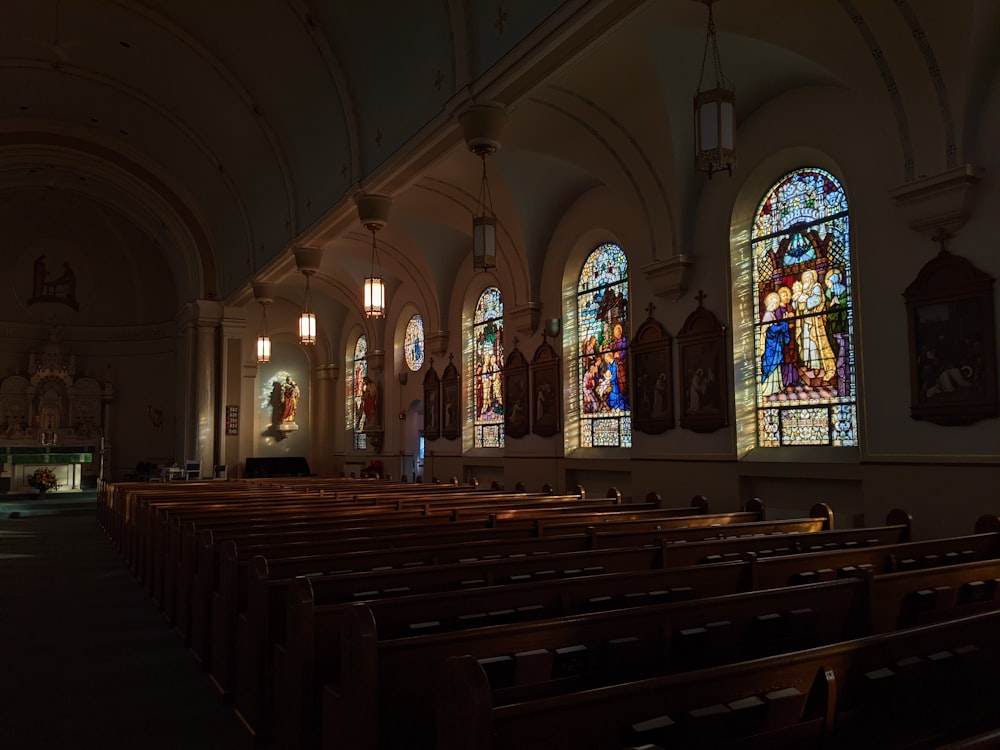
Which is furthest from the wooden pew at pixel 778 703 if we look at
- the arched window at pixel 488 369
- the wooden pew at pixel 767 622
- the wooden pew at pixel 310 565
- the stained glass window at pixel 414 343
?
the stained glass window at pixel 414 343

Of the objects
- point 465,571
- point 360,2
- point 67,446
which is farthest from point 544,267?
point 67,446

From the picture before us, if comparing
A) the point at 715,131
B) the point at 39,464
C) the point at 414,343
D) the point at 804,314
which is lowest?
the point at 39,464

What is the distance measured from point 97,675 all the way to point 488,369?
1020cm

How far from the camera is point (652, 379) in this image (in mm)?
9852

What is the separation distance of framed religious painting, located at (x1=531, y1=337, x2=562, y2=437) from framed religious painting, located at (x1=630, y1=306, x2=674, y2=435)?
1.83 metres

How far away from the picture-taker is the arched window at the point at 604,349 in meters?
10.8

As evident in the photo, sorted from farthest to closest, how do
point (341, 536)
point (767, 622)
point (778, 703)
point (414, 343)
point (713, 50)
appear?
1. point (414, 343)
2. point (713, 50)
3. point (341, 536)
4. point (767, 622)
5. point (778, 703)

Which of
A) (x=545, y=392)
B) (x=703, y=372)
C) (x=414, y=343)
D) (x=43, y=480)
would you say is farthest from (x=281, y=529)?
(x=43, y=480)

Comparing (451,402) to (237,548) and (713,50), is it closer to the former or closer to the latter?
(713,50)

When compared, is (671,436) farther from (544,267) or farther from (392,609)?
(392,609)

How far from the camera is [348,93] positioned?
1005 cm

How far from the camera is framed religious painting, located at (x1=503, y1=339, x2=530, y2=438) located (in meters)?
12.5

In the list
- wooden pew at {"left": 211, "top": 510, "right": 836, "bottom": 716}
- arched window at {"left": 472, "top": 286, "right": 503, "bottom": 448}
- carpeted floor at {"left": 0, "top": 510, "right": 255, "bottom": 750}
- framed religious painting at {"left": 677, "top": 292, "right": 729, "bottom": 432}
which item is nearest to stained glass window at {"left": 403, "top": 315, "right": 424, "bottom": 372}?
arched window at {"left": 472, "top": 286, "right": 503, "bottom": 448}

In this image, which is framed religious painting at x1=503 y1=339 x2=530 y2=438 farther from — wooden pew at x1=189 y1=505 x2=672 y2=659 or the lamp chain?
the lamp chain
